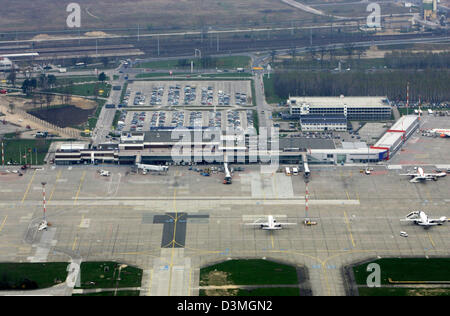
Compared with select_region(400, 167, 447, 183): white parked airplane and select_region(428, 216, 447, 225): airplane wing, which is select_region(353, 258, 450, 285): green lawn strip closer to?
select_region(428, 216, 447, 225): airplane wing

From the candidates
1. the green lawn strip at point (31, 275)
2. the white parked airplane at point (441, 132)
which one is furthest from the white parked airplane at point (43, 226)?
the white parked airplane at point (441, 132)

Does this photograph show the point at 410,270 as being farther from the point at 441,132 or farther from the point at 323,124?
the point at 441,132

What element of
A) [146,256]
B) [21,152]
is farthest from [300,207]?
[21,152]

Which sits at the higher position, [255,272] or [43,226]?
[43,226]

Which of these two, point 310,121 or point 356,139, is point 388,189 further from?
point 310,121

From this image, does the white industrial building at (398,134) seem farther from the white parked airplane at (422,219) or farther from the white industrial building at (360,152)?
the white parked airplane at (422,219)

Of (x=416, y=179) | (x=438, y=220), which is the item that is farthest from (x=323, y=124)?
(x=438, y=220)

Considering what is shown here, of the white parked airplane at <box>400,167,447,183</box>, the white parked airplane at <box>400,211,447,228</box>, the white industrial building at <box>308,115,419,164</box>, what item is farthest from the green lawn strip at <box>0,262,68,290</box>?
the white parked airplane at <box>400,167,447,183</box>
